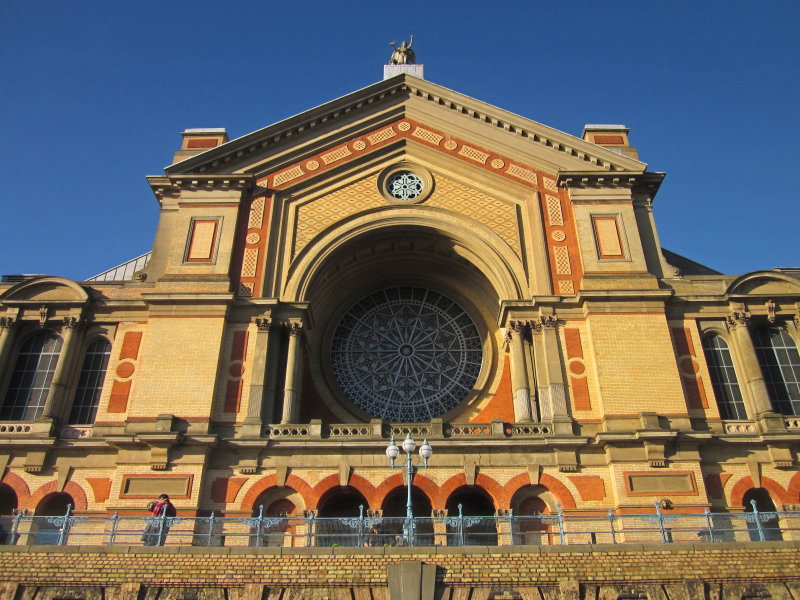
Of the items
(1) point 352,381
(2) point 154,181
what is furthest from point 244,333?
(2) point 154,181

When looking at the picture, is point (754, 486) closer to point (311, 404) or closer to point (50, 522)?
point (311, 404)

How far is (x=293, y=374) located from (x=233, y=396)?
89.5 inches

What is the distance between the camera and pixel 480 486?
2347 cm

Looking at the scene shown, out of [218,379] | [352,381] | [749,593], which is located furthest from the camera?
[352,381]

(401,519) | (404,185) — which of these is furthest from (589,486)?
(404,185)

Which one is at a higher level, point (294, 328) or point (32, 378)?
point (294, 328)

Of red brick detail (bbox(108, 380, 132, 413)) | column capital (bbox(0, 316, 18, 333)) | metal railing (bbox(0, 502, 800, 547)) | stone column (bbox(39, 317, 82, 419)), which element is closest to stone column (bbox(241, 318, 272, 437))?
metal railing (bbox(0, 502, 800, 547))

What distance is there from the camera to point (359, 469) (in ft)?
78.3

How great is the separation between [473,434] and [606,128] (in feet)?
50.7

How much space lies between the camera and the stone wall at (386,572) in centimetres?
1619

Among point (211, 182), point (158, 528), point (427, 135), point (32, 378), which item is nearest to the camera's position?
point (158, 528)

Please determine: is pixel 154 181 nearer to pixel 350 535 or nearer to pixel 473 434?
pixel 473 434

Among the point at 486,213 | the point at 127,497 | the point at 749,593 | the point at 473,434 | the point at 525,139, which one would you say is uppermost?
the point at 525,139

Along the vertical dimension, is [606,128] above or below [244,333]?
above
